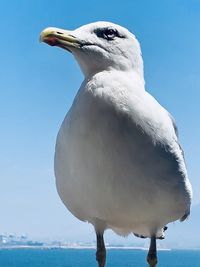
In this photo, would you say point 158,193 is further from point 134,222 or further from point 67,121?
point 67,121

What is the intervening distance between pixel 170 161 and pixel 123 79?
311 mm

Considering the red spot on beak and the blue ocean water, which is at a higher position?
the blue ocean water

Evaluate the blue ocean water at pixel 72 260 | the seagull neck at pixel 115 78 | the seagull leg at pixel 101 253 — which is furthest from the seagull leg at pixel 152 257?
the blue ocean water at pixel 72 260

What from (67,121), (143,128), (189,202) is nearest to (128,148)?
(143,128)

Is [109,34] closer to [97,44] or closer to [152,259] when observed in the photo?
[97,44]

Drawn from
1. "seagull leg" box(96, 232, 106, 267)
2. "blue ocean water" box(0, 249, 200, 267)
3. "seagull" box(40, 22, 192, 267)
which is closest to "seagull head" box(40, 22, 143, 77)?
"seagull" box(40, 22, 192, 267)

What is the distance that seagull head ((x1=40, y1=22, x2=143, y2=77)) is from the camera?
6.26ft

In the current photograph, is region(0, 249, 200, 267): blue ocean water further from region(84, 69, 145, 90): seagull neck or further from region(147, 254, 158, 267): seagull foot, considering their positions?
region(84, 69, 145, 90): seagull neck

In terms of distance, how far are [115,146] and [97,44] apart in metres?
0.36

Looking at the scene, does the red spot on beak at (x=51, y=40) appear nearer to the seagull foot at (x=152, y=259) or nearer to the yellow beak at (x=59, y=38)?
the yellow beak at (x=59, y=38)

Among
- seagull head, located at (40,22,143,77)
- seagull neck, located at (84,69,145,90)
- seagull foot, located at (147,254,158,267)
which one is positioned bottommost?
seagull foot, located at (147,254,158,267)

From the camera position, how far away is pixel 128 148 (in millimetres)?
1802

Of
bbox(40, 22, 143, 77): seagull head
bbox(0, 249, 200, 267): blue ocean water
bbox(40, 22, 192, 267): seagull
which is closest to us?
bbox(40, 22, 192, 267): seagull

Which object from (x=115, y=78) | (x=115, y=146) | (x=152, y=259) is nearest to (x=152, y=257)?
(x=152, y=259)
